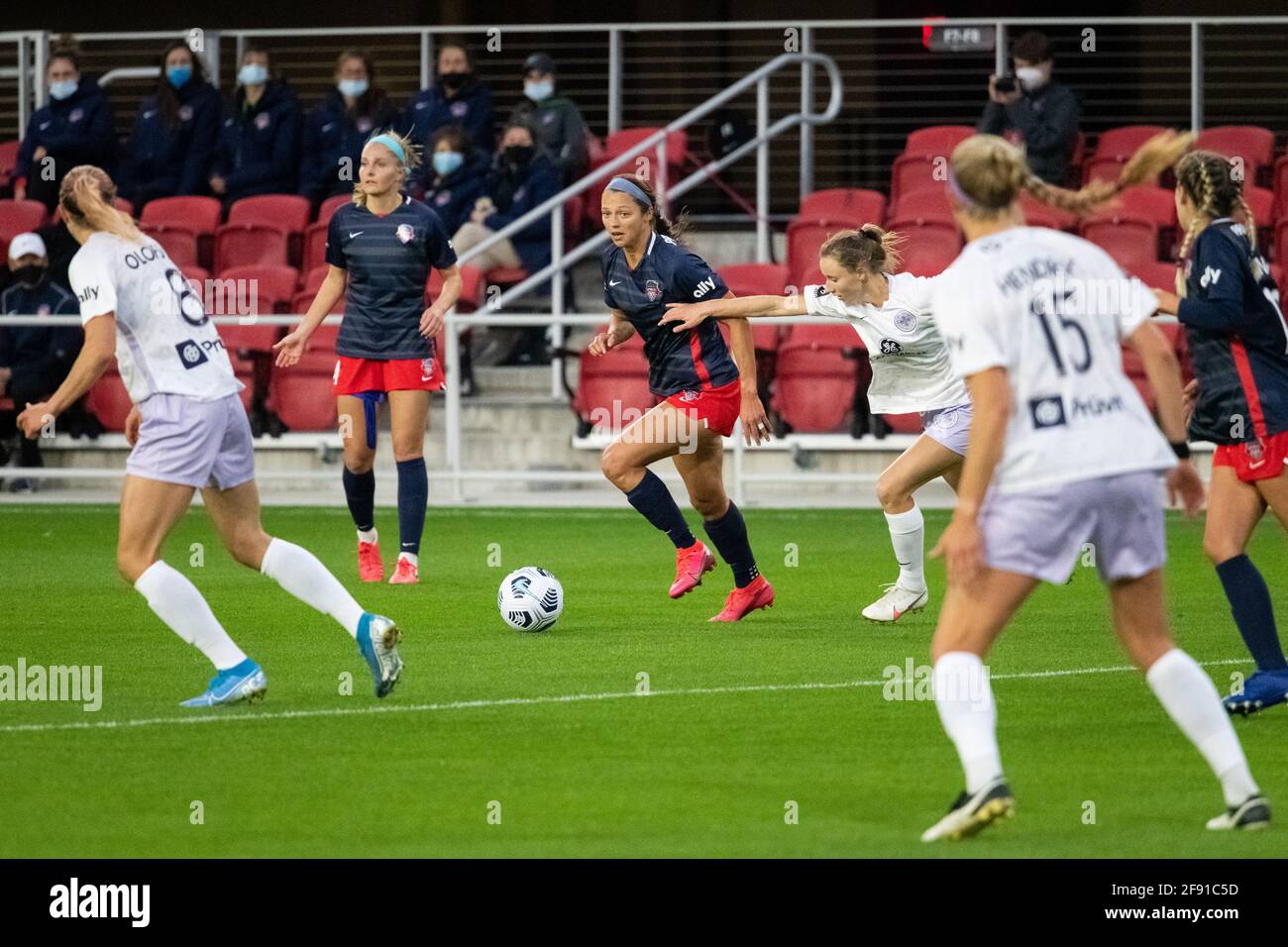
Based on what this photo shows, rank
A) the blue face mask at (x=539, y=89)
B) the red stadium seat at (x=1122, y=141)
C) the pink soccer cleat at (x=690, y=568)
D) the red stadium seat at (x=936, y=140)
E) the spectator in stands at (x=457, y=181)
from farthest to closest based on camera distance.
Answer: the blue face mask at (x=539, y=89) → the red stadium seat at (x=936, y=140) → the spectator in stands at (x=457, y=181) → the red stadium seat at (x=1122, y=141) → the pink soccer cleat at (x=690, y=568)

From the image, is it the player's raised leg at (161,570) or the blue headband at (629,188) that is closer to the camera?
the player's raised leg at (161,570)

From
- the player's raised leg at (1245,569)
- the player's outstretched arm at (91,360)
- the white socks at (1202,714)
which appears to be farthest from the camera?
the player's raised leg at (1245,569)

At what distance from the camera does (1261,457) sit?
7.58 m

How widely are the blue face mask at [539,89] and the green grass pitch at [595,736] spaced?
24.6 ft

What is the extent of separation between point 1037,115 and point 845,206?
179 centimetres

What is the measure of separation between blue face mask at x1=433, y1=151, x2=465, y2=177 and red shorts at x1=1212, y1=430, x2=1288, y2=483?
1129 cm

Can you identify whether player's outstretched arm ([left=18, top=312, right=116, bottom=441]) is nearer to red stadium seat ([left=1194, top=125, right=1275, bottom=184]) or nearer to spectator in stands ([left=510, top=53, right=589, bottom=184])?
spectator in stands ([left=510, top=53, right=589, bottom=184])

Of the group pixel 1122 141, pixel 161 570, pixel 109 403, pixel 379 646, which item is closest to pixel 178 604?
pixel 161 570

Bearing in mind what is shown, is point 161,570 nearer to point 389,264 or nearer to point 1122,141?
point 389,264

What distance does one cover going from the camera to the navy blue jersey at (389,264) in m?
11.6

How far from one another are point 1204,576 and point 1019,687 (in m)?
4.09

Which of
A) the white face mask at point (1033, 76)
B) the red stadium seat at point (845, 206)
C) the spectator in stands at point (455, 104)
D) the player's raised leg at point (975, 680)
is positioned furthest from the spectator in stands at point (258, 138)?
the player's raised leg at point (975, 680)

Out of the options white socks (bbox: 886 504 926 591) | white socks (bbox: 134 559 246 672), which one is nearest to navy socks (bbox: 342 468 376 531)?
white socks (bbox: 886 504 926 591)

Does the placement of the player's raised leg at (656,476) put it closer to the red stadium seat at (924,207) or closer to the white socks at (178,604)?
the white socks at (178,604)
